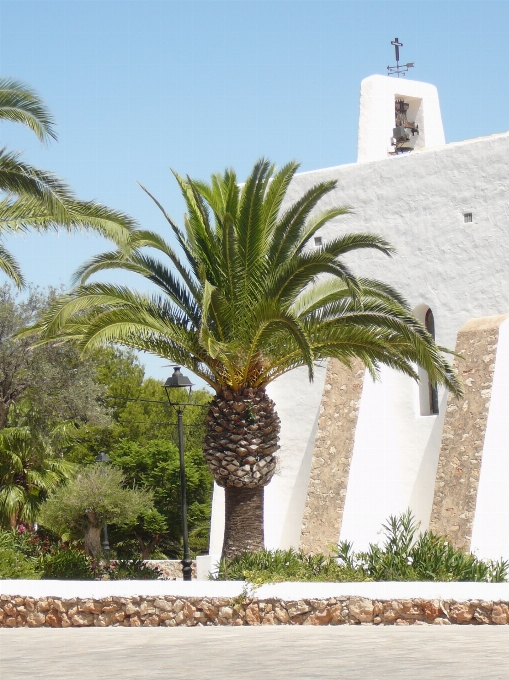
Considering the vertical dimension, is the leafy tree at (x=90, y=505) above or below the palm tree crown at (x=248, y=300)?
below

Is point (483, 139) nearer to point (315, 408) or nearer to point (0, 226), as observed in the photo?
point (315, 408)

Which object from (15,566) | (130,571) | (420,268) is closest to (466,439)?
(420,268)

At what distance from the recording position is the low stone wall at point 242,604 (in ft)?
34.6

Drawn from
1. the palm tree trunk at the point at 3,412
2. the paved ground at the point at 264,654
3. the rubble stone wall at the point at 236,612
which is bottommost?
the paved ground at the point at 264,654

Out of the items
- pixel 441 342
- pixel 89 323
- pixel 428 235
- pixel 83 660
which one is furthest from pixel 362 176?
pixel 83 660

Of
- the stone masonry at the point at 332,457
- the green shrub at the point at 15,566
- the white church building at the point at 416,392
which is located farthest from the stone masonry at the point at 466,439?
the green shrub at the point at 15,566

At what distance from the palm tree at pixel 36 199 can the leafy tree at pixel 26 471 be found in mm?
8821

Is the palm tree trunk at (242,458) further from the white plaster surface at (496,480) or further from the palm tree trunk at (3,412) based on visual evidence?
the palm tree trunk at (3,412)

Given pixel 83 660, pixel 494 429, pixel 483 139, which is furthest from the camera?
pixel 483 139

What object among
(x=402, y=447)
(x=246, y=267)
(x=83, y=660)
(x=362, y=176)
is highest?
(x=362, y=176)

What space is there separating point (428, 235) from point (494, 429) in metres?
4.10

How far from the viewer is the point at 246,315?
13.8 m

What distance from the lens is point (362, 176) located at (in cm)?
2031

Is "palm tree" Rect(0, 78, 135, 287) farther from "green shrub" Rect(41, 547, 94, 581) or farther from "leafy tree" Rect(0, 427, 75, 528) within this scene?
"leafy tree" Rect(0, 427, 75, 528)
